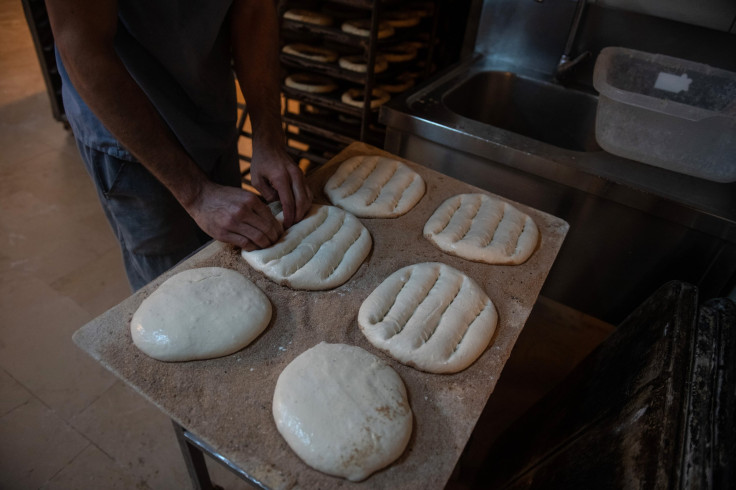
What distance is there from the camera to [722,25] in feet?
6.13

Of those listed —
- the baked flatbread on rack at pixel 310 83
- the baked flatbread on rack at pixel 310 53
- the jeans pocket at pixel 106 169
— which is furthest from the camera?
the baked flatbread on rack at pixel 310 83

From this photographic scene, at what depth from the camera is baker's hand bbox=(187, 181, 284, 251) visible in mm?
1114

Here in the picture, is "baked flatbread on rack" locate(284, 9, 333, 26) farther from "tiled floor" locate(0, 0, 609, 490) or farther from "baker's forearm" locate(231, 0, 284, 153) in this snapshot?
"tiled floor" locate(0, 0, 609, 490)

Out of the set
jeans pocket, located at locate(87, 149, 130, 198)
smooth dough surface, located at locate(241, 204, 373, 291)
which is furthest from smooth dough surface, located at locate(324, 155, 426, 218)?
jeans pocket, located at locate(87, 149, 130, 198)

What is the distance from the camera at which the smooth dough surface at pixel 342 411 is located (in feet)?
2.61

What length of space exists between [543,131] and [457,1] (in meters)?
1.06

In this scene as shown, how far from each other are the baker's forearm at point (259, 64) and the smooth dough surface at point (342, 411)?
73 centimetres

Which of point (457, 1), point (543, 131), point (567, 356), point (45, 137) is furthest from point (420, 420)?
point (45, 137)

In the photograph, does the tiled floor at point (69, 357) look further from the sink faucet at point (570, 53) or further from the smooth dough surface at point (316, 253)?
the sink faucet at point (570, 53)

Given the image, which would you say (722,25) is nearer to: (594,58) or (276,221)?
(594,58)

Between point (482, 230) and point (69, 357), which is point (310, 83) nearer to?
point (482, 230)

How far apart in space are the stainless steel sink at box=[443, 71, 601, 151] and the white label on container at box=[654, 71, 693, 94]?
0.30 metres

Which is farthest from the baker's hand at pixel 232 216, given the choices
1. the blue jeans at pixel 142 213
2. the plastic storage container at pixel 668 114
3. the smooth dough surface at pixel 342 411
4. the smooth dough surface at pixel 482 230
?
the plastic storage container at pixel 668 114

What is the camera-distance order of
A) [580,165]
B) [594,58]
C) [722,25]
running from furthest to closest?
[594,58] < [722,25] < [580,165]
